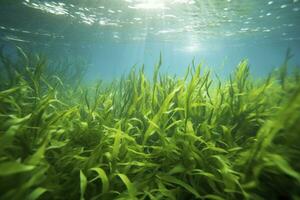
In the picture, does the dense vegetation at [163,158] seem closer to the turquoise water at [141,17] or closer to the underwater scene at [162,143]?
the underwater scene at [162,143]

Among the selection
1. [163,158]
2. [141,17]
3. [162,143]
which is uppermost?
[141,17]

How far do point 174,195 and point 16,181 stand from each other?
4.58 ft

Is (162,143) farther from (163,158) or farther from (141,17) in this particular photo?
(141,17)

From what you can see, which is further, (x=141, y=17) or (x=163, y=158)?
(x=141, y=17)

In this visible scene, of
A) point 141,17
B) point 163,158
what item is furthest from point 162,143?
point 141,17

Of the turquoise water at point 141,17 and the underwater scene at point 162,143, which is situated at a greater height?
the turquoise water at point 141,17

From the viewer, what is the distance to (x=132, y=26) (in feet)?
81.5

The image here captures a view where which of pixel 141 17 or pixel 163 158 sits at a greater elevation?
pixel 141 17

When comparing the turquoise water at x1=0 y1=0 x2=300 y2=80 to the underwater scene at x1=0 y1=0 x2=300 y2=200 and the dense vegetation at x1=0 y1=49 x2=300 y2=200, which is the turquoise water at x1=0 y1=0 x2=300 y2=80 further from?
the dense vegetation at x1=0 y1=49 x2=300 y2=200

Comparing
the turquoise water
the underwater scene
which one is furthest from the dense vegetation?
the turquoise water

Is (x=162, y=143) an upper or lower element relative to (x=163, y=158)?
upper

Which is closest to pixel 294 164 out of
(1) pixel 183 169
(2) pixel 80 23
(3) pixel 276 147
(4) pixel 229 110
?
(3) pixel 276 147

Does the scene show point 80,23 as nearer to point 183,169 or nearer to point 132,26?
point 132,26

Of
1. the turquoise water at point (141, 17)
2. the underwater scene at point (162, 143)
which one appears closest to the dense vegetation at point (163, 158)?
the underwater scene at point (162, 143)
